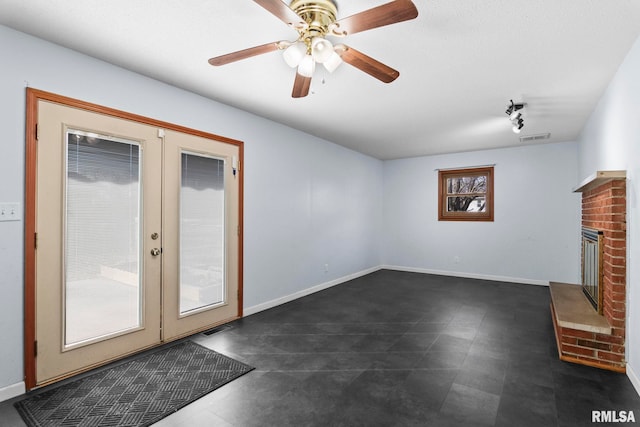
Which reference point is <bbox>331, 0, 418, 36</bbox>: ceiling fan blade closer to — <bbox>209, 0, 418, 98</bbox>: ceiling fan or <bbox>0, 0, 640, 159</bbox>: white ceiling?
<bbox>209, 0, 418, 98</bbox>: ceiling fan

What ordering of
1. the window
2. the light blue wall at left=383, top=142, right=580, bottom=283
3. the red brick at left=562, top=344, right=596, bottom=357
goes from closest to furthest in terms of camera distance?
the red brick at left=562, top=344, right=596, bottom=357 < the light blue wall at left=383, top=142, right=580, bottom=283 < the window

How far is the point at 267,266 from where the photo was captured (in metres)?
4.28

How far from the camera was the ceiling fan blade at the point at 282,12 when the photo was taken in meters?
1.59

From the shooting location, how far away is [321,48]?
199 centimetres

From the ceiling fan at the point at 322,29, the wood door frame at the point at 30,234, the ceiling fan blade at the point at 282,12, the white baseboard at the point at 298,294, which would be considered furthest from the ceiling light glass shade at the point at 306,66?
the white baseboard at the point at 298,294

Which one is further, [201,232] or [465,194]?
[465,194]

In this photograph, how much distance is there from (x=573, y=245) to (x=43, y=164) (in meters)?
7.06

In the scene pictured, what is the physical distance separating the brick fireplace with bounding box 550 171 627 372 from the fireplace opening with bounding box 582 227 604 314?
36 mm

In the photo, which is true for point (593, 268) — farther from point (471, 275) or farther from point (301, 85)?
point (301, 85)

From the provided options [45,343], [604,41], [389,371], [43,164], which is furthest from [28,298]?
[604,41]

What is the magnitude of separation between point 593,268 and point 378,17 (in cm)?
334

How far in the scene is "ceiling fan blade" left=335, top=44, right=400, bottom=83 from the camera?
204 centimetres

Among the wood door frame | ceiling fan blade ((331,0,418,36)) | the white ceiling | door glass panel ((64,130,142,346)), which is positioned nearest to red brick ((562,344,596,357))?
the white ceiling

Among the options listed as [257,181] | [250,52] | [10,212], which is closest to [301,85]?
[250,52]
